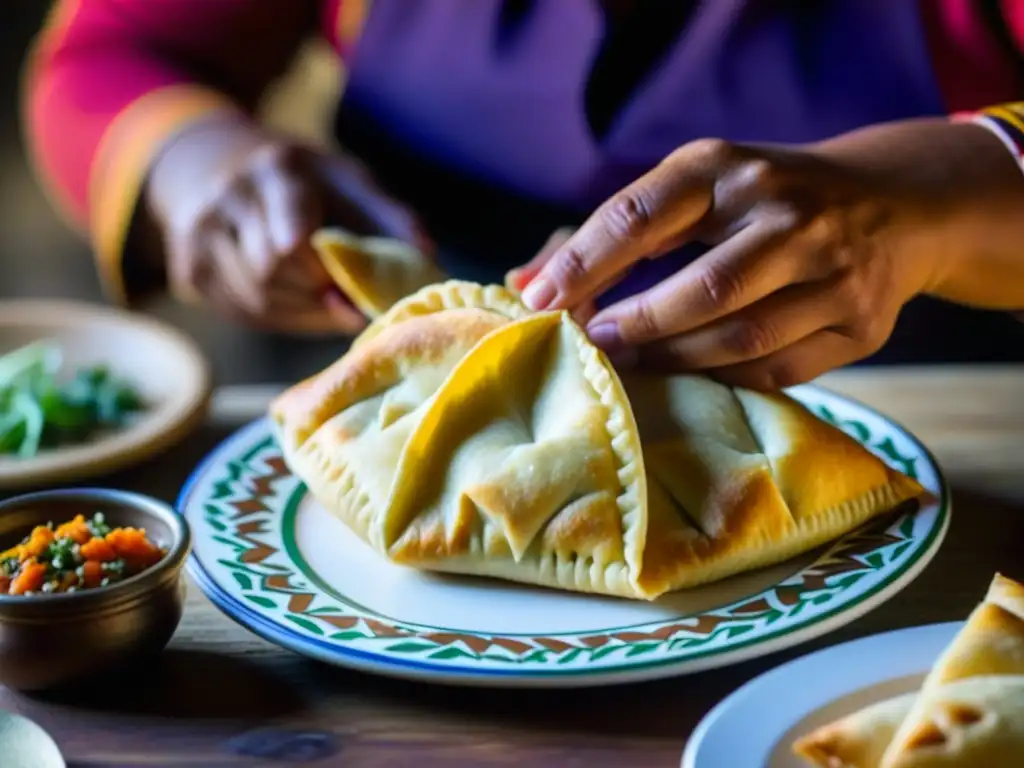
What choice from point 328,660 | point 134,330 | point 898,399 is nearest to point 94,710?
point 328,660

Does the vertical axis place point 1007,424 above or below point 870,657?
below

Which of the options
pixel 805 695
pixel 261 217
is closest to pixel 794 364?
pixel 805 695

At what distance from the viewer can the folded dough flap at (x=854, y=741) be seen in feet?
2.06

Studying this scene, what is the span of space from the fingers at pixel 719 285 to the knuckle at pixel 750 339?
2 centimetres

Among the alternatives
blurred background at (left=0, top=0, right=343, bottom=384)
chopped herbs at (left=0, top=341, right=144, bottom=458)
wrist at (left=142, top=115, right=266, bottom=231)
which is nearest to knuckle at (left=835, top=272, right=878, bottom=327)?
chopped herbs at (left=0, top=341, right=144, bottom=458)

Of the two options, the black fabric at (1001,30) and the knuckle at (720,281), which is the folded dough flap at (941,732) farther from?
the black fabric at (1001,30)

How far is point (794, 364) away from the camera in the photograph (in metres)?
1.04

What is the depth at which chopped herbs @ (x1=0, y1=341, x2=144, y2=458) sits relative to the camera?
1.28 m

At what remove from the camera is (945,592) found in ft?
3.07

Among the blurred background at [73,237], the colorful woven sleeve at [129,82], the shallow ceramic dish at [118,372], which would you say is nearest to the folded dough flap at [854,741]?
the shallow ceramic dish at [118,372]

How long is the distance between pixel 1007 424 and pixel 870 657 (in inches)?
24.1

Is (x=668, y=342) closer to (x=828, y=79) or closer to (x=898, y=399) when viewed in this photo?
(x=898, y=399)

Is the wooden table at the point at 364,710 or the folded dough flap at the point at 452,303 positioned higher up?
the folded dough flap at the point at 452,303

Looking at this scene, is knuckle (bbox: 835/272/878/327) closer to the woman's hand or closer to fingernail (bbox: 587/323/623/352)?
the woman's hand
